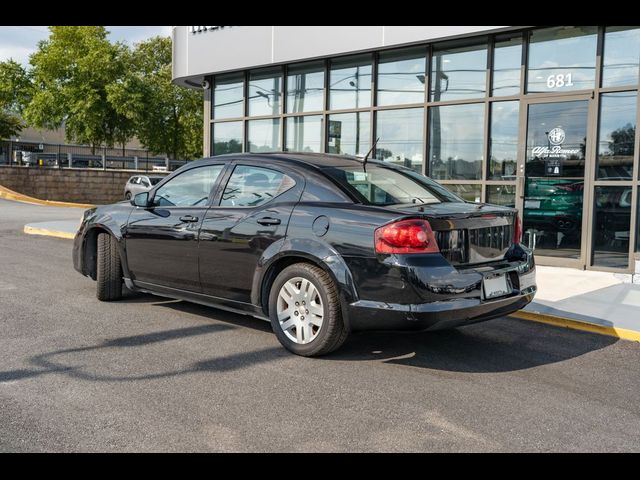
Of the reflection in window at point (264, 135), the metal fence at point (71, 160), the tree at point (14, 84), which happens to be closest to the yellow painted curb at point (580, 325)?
the reflection in window at point (264, 135)

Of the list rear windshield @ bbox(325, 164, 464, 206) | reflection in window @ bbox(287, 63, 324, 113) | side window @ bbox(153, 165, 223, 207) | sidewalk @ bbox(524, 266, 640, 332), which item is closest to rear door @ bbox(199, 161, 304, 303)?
side window @ bbox(153, 165, 223, 207)

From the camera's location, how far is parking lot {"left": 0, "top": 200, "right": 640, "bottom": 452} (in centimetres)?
340

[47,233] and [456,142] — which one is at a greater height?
[456,142]

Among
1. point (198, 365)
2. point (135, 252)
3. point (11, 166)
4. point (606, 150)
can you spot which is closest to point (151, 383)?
point (198, 365)

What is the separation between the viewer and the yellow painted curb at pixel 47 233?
1255 centimetres

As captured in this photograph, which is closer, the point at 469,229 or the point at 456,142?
the point at 469,229

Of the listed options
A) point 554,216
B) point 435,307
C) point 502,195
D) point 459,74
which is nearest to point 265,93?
point 459,74

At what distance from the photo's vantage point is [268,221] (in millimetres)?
5102

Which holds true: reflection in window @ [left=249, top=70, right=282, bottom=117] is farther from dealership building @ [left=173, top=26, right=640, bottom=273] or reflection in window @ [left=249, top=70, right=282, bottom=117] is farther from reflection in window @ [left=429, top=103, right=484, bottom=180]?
reflection in window @ [left=429, top=103, right=484, bottom=180]

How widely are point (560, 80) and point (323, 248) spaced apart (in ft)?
21.9

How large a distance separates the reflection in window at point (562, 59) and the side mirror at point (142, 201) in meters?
6.52

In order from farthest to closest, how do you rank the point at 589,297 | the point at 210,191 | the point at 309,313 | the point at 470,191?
the point at 470,191 → the point at 589,297 → the point at 210,191 → the point at 309,313

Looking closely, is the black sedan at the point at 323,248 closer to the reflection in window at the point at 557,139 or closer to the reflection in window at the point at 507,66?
the reflection in window at the point at 557,139

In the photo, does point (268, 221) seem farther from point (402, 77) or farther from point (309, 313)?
point (402, 77)
